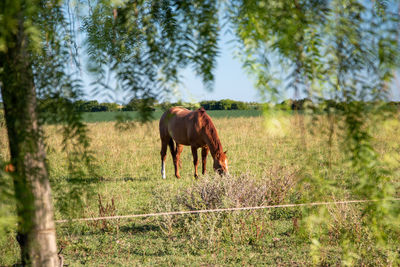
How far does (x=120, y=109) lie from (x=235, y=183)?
14.2ft

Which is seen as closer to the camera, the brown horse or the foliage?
the foliage

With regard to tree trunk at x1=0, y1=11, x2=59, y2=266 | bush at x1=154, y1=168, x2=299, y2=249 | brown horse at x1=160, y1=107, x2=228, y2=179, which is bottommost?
bush at x1=154, y1=168, x2=299, y2=249

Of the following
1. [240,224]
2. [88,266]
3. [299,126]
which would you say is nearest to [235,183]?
[240,224]

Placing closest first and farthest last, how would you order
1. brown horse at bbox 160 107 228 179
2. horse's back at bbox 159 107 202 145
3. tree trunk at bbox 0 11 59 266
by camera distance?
1. tree trunk at bbox 0 11 59 266
2. brown horse at bbox 160 107 228 179
3. horse's back at bbox 159 107 202 145

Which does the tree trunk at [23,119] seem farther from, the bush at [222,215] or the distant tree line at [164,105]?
the bush at [222,215]

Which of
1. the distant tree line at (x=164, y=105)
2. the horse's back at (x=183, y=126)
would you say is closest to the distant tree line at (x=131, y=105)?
the distant tree line at (x=164, y=105)

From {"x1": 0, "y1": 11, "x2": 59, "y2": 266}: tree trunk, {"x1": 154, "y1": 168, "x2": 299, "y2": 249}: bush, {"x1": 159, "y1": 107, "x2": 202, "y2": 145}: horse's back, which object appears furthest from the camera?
{"x1": 159, "y1": 107, "x2": 202, "y2": 145}: horse's back

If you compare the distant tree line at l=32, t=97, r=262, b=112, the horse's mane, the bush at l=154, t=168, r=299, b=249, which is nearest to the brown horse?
the horse's mane

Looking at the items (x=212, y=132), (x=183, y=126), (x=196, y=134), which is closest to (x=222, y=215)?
(x=212, y=132)

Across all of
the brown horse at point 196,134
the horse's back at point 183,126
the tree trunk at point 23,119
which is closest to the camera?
the tree trunk at point 23,119

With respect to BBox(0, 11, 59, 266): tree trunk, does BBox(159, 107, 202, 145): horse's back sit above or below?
below

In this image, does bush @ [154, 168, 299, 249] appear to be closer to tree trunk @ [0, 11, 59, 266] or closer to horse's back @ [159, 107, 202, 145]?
horse's back @ [159, 107, 202, 145]

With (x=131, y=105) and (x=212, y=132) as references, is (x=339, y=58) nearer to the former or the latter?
(x=131, y=105)

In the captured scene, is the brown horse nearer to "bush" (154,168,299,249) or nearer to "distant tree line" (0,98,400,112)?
"bush" (154,168,299,249)
